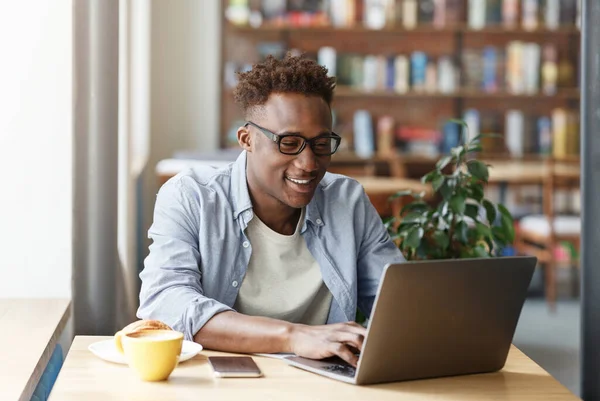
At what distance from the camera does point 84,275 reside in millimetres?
2205

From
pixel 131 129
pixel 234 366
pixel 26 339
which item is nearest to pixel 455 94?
pixel 131 129

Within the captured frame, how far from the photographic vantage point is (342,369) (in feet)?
4.60

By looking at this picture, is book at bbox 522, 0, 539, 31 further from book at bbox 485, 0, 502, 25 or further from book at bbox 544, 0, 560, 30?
book at bbox 485, 0, 502, 25

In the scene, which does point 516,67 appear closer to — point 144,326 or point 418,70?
point 418,70

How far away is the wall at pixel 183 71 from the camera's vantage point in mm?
5996

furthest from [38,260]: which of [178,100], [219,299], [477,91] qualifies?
[477,91]

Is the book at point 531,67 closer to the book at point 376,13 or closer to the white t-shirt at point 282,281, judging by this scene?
the book at point 376,13

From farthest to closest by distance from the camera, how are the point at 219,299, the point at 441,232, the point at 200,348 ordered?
1. the point at 441,232
2. the point at 219,299
3. the point at 200,348

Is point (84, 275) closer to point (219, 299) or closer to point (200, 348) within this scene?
point (219, 299)

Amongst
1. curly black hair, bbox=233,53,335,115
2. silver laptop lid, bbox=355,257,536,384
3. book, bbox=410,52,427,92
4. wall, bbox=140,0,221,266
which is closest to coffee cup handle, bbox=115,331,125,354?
silver laptop lid, bbox=355,257,536,384

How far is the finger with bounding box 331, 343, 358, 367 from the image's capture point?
1.42 metres

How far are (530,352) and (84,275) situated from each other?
273cm

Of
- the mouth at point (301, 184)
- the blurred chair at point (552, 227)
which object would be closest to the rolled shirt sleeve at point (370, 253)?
the mouth at point (301, 184)

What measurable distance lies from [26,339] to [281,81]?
0.71 m
